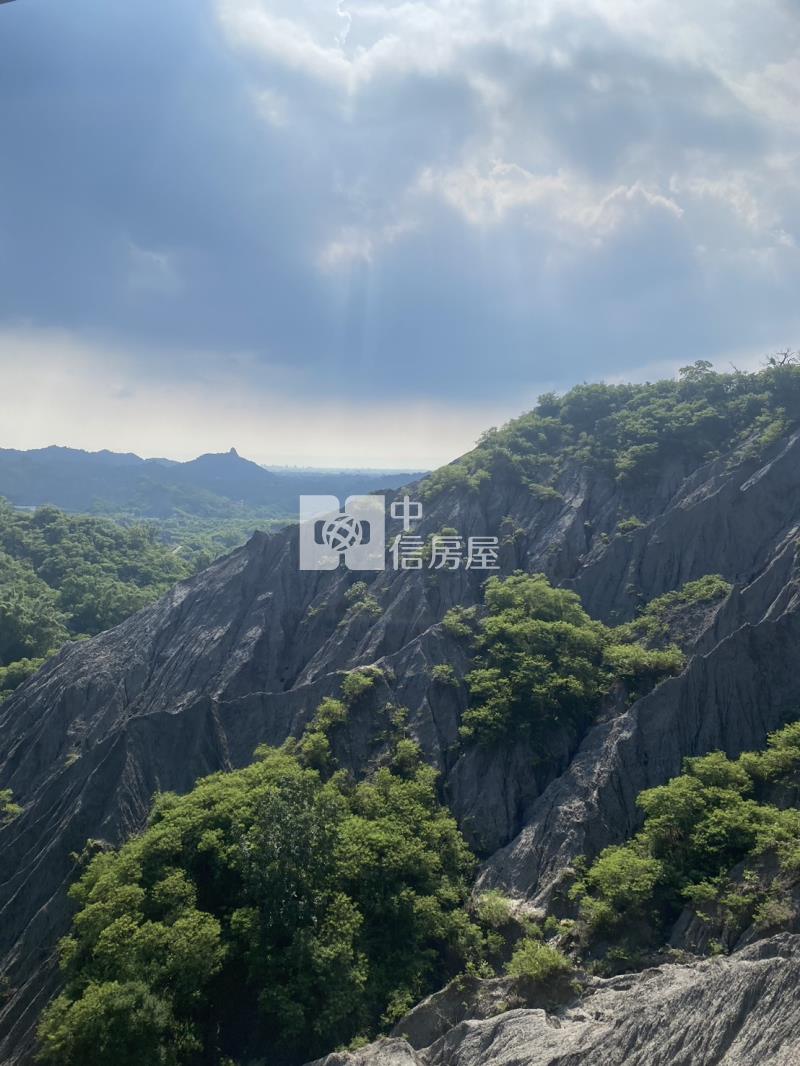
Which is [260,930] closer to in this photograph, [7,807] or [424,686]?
[424,686]

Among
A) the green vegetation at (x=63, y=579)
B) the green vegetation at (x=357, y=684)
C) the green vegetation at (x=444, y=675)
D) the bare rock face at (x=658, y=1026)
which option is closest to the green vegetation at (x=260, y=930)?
the bare rock face at (x=658, y=1026)

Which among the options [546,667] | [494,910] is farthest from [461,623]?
[494,910]

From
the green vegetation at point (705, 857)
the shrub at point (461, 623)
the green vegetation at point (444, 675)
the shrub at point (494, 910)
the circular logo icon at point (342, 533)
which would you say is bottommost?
the shrub at point (494, 910)

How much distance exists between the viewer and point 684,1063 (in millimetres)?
14625

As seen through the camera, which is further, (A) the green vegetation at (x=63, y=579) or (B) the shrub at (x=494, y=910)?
(A) the green vegetation at (x=63, y=579)

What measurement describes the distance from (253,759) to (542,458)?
41.5 metres

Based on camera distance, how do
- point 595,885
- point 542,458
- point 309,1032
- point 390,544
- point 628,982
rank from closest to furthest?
point 628,982
point 309,1032
point 595,885
point 390,544
point 542,458

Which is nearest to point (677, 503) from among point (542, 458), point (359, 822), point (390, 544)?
point (542, 458)

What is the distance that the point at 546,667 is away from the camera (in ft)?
113

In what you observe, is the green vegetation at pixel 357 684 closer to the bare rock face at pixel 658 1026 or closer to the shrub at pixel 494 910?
the shrub at pixel 494 910

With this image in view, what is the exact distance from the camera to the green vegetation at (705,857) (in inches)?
789

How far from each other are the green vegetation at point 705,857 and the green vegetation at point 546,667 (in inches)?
325

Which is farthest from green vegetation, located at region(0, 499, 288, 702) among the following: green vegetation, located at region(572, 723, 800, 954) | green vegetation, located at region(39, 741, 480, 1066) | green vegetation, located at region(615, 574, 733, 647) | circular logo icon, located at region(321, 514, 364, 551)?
green vegetation, located at region(615, 574, 733, 647)

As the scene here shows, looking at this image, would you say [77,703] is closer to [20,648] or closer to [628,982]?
[20,648]
